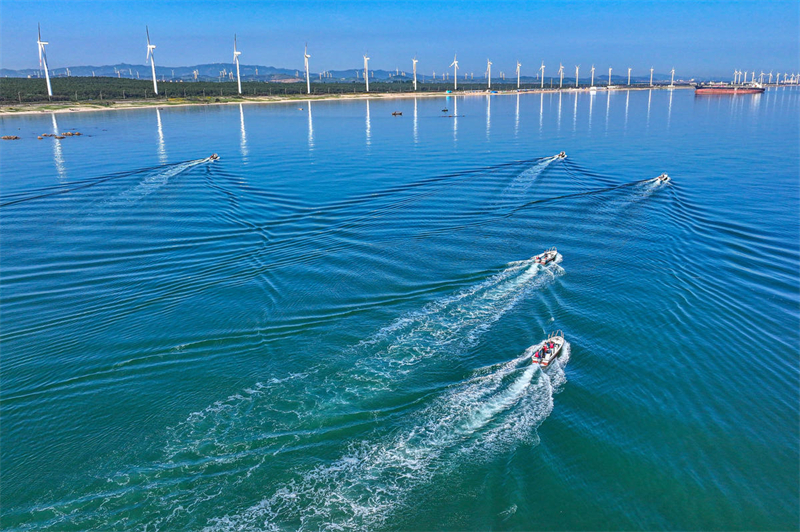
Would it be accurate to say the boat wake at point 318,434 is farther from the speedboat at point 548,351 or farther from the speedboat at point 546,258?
the speedboat at point 546,258

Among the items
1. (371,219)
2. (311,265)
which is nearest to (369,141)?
(371,219)

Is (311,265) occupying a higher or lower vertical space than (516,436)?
higher

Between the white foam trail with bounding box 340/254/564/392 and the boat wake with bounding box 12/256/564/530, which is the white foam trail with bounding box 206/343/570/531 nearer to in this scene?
the boat wake with bounding box 12/256/564/530

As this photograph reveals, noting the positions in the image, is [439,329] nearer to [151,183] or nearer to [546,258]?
[546,258]

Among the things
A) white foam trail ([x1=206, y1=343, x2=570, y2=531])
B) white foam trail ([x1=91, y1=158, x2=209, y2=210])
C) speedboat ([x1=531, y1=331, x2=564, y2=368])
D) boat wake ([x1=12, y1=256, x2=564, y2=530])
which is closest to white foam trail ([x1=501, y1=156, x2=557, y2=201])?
speedboat ([x1=531, y1=331, x2=564, y2=368])

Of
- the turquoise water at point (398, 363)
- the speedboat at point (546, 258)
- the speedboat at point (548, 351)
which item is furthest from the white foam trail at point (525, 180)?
the speedboat at point (548, 351)

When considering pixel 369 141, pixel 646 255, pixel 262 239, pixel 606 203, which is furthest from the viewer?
pixel 369 141

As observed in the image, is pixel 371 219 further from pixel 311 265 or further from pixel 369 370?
pixel 369 370
